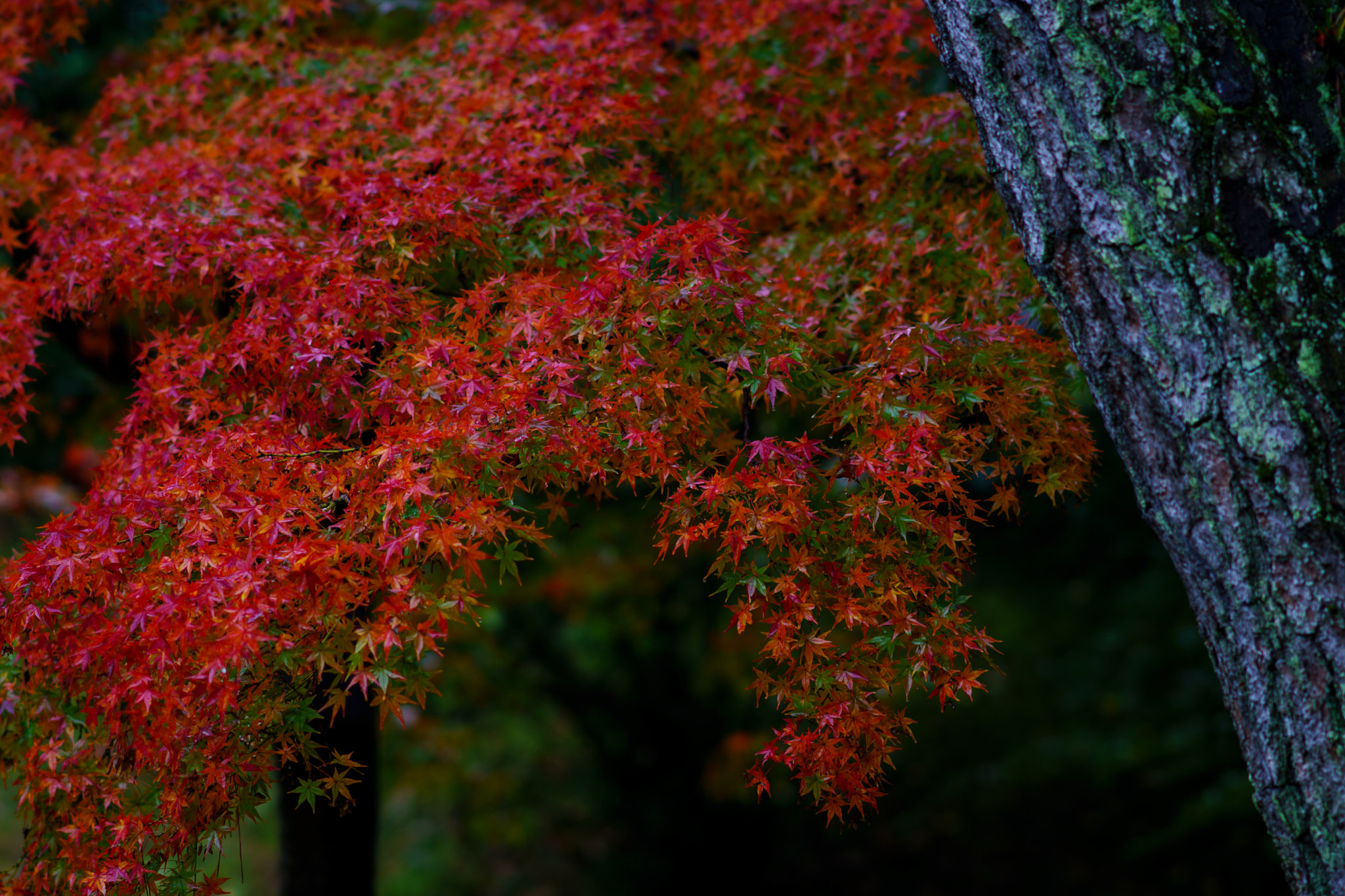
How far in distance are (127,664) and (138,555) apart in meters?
0.25

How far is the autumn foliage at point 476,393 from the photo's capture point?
1.57 m

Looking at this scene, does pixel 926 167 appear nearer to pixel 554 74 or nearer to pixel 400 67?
pixel 554 74

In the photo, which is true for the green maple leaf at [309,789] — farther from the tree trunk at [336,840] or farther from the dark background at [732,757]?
the dark background at [732,757]

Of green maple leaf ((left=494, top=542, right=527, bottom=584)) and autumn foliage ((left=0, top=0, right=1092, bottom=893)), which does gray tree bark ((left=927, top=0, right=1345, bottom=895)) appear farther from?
green maple leaf ((left=494, top=542, right=527, bottom=584))

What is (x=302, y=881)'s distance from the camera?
10.9 feet

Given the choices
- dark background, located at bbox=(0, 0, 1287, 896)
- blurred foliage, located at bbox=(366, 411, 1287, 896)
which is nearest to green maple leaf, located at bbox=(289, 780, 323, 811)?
dark background, located at bbox=(0, 0, 1287, 896)

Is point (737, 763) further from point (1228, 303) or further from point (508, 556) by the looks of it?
point (1228, 303)

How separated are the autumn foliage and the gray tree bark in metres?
0.31

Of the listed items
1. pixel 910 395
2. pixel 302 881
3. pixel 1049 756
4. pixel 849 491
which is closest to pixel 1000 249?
pixel 910 395

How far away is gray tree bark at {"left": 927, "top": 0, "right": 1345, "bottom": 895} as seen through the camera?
4.79ft

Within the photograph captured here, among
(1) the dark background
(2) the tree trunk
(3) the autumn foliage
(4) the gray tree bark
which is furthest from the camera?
(1) the dark background

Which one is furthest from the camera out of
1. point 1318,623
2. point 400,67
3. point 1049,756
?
point 1049,756

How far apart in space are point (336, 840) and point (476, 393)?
2.37 meters

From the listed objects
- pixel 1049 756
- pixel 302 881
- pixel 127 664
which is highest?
pixel 127 664
